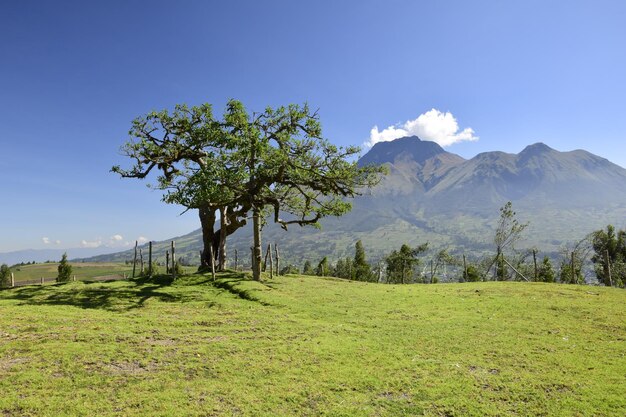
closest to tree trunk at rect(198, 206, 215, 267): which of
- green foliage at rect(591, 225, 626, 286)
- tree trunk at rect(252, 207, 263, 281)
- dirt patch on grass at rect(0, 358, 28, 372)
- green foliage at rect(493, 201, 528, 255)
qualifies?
tree trunk at rect(252, 207, 263, 281)

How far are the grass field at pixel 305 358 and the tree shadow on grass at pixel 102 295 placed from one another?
0.20 metres

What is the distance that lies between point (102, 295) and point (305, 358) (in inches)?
513

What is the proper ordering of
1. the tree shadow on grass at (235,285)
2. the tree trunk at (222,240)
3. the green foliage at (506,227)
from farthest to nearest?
the green foliage at (506,227)
the tree trunk at (222,240)
the tree shadow on grass at (235,285)

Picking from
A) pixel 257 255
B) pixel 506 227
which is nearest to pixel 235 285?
pixel 257 255

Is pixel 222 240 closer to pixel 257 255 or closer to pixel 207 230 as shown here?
pixel 207 230

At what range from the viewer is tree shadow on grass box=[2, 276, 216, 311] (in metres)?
15.5

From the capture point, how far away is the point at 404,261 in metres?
61.0

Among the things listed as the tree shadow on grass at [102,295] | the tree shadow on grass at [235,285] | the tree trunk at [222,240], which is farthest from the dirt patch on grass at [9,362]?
the tree trunk at [222,240]

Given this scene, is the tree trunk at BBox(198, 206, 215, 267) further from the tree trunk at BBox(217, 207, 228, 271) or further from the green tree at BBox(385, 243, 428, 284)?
the green tree at BBox(385, 243, 428, 284)

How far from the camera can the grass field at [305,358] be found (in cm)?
664

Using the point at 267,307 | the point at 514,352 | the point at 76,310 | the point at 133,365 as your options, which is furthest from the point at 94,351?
the point at 514,352

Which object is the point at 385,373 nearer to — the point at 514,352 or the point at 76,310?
the point at 514,352

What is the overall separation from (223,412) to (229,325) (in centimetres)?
633

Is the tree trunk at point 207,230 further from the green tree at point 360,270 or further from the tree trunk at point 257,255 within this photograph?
the green tree at point 360,270
